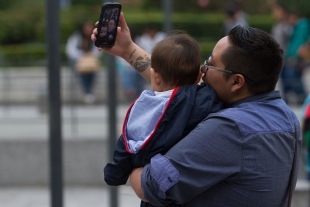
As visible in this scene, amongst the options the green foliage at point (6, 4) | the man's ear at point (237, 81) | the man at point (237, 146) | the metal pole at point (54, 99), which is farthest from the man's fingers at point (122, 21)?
the green foliage at point (6, 4)

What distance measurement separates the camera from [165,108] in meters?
2.09

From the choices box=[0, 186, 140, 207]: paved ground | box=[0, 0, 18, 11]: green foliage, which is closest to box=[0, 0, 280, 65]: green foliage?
box=[0, 0, 18, 11]: green foliage

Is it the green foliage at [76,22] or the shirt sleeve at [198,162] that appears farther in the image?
the green foliage at [76,22]

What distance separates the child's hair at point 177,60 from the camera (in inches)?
85.3

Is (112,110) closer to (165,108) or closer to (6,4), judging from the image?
(165,108)

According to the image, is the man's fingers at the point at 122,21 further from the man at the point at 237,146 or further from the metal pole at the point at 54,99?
the metal pole at the point at 54,99

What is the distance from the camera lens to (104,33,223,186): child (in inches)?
81.9

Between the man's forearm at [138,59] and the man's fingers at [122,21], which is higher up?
the man's fingers at [122,21]

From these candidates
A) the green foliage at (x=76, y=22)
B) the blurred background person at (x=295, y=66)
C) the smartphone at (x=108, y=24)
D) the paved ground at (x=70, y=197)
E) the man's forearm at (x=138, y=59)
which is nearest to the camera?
the smartphone at (x=108, y=24)

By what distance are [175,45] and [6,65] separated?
9886 millimetres

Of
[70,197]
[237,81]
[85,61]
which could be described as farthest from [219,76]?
[85,61]

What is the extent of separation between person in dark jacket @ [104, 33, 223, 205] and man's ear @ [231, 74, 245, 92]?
79 mm

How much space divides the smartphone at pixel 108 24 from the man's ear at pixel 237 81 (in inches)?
23.5

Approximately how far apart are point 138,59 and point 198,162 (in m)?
0.79
